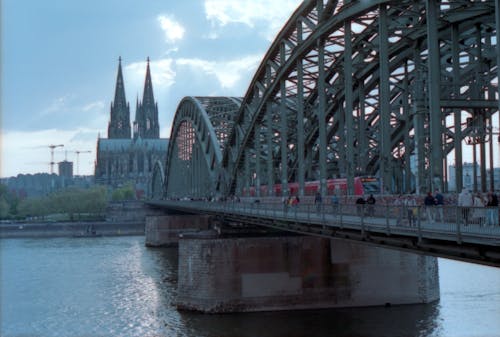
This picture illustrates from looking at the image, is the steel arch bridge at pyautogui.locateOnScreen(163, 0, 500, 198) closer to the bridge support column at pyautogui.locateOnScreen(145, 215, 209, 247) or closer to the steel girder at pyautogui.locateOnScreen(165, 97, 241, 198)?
the steel girder at pyautogui.locateOnScreen(165, 97, 241, 198)

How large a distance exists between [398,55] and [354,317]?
1623 cm

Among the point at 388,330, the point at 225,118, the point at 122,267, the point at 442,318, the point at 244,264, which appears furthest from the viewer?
the point at 225,118

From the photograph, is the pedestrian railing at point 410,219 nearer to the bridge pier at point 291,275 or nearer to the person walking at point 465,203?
the person walking at point 465,203

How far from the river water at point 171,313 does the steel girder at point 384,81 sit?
23.0 ft

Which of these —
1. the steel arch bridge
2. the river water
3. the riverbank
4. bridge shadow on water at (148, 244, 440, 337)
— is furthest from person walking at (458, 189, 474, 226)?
the riverbank

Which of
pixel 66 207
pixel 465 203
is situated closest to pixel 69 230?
pixel 66 207

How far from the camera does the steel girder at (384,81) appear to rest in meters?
27.0

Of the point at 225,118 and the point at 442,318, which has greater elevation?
the point at 225,118

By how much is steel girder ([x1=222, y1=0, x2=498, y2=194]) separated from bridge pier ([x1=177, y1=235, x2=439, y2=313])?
14.3 feet

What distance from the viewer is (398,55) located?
42.2 m

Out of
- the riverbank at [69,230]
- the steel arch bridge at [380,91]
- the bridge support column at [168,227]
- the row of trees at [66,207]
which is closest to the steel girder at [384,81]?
the steel arch bridge at [380,91]

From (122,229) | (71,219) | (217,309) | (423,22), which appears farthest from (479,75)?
(71,219)

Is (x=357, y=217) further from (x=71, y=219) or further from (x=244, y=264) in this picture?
(x=71, y=219)

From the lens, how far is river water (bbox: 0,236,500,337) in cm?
3347
